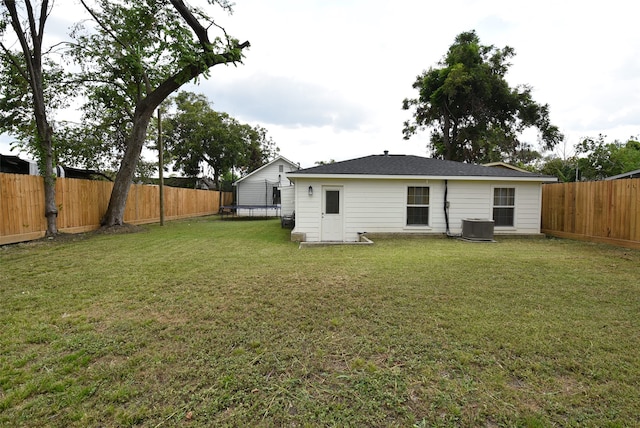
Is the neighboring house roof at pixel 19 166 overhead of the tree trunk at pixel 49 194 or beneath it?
overhead

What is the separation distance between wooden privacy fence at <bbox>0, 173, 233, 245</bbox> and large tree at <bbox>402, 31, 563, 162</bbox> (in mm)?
20493

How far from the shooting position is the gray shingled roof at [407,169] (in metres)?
9.17

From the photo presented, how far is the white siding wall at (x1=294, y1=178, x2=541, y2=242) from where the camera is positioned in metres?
9.16

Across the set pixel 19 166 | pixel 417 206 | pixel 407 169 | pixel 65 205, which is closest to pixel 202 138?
pixel 19 166

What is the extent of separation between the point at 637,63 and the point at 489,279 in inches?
532

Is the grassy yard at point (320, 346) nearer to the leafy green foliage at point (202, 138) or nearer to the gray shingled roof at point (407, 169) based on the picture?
the gray shingled roof at point (407, 169)

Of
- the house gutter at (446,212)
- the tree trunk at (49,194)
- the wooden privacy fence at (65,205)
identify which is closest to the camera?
the wooden privacy fence at (65,205)

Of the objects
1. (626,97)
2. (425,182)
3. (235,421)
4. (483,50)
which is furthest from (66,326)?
(483,50)

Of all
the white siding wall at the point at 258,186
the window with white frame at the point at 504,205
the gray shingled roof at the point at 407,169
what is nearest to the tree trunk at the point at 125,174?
the gray shingled roof at the point at 407,169

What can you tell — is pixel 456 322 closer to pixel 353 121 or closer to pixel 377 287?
pixel 377 287

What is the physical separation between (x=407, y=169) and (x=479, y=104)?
1679cm

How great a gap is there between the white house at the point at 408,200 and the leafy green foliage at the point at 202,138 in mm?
22709

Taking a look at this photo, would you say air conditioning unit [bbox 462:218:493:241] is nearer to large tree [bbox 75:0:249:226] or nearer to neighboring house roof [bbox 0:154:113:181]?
large tree [bbox 75:0:249:226]

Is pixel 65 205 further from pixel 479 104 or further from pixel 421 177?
pixel 479 104
